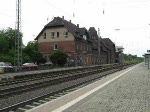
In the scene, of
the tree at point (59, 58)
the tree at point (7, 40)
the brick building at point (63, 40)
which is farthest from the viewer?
the tree at point (7, 40)

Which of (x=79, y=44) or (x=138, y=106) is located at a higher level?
(x=79, y=44)

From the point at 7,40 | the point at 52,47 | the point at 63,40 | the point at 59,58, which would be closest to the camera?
the point at 59,58

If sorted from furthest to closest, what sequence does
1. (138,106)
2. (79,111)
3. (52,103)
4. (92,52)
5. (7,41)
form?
(7,41) < (92,52) < (52,103) < (138,106) < (79,111)

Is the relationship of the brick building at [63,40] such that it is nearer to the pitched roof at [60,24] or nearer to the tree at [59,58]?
the pitched roof at [60,24]

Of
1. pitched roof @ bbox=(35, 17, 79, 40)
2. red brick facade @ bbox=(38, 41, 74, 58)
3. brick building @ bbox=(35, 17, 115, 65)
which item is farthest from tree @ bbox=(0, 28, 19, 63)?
pitched roof @ bbox=(35, 17, 79, 40)

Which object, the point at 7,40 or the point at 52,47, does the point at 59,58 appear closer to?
the point at 52,47

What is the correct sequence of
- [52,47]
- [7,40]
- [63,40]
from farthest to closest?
[7,40] < [52,47] < [63,40]

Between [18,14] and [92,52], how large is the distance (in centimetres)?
5139

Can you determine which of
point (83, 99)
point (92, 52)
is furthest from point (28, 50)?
point (83, 99)

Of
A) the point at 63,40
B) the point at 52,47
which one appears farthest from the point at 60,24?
the point at 52,47

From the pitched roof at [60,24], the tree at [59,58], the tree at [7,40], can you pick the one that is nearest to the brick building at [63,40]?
the pitched roof at [60,24]

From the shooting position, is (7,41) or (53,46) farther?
(7,41)

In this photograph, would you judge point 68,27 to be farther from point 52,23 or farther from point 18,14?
point 18,14

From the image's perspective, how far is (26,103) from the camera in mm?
12648
